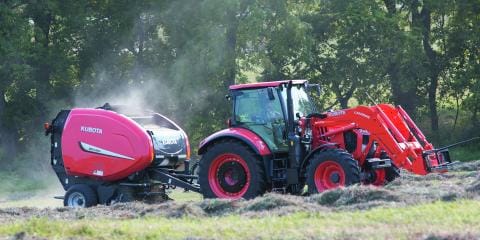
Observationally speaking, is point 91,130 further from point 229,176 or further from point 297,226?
point 297,226

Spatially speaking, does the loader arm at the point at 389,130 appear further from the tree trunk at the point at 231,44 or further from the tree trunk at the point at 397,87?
the tree trunk at the point at 231,44

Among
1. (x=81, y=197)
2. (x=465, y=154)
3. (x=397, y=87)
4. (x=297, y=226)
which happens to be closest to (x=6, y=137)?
(x=397, y=87)

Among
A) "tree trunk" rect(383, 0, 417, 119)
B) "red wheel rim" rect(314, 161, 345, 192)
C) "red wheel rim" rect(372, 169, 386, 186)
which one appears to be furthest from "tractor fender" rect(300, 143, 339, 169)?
"tree trunk" rect(383, 0, 417, 119)

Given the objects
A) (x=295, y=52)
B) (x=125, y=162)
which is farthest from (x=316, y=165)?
(x=295, y=52)

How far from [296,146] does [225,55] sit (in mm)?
16113

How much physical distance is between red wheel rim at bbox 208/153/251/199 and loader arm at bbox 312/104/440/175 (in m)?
1.52

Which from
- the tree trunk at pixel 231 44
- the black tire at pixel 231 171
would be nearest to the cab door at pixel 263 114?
the black tire at pixel 231 171

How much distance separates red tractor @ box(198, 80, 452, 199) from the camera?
14.9 meters

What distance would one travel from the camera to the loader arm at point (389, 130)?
14.8 metres

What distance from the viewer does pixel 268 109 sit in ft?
51.5

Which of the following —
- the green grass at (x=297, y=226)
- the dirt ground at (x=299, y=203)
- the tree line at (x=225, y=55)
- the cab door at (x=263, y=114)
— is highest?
the tree line at (x=225, y=55)

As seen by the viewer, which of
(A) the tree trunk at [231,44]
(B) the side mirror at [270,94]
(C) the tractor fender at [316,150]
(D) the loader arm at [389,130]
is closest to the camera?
(D) the loader arm at [389,130]

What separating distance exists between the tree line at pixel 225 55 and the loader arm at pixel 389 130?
14.8 meters

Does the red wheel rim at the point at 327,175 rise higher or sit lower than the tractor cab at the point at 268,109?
lower
